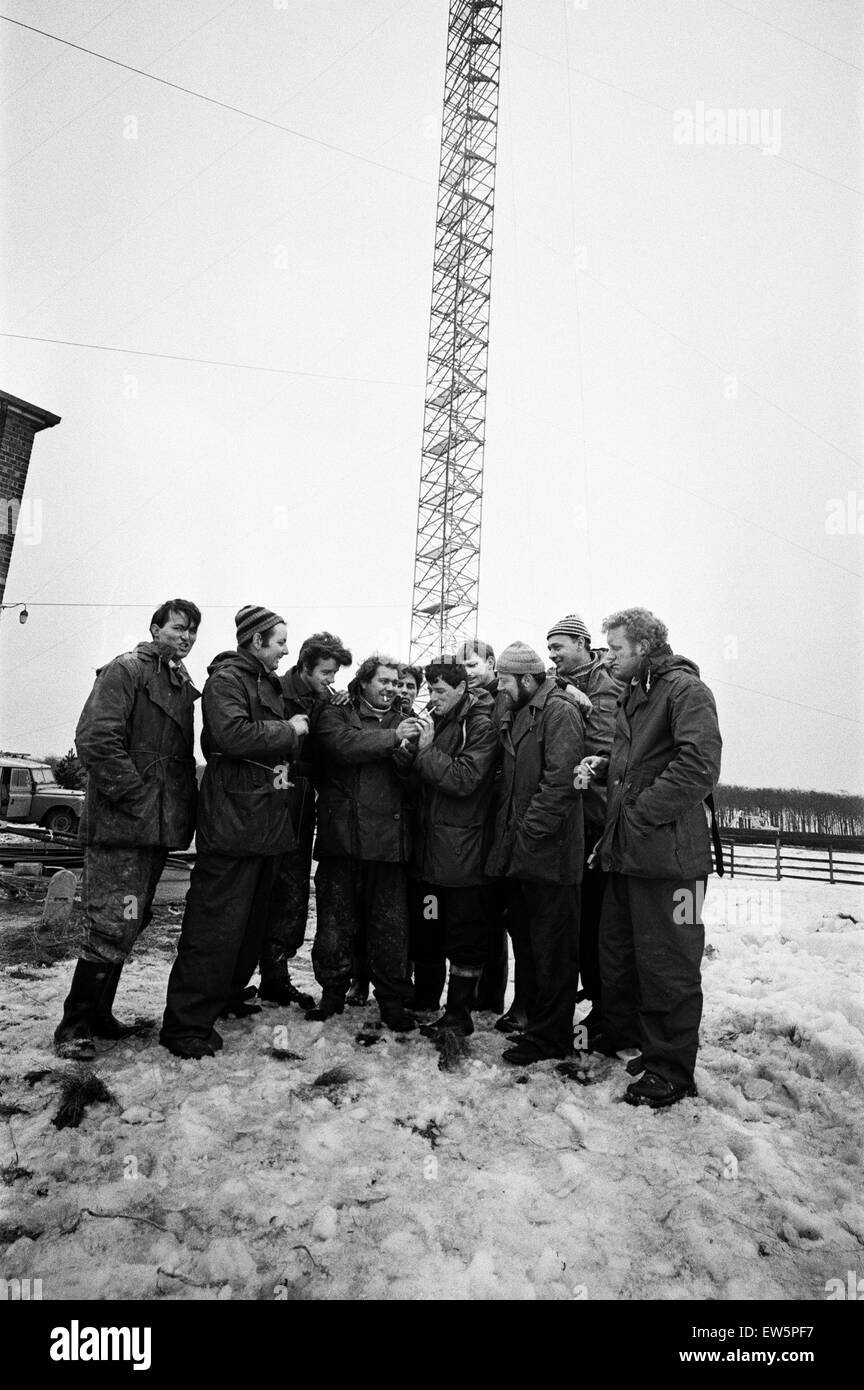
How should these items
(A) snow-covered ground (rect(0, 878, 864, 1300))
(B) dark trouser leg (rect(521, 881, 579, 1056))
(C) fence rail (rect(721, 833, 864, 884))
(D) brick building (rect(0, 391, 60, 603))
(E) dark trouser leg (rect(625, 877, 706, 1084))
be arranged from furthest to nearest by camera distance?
(C) fence rail (rect(721, 833, 864, 884)) < (D) brick building (rect(0, 391, 60, 603)) < (B) dark trouser leg (rect(521, 881, 579, 1056)) < (E) dark trouser leg (rect(625, 877, 706, 1084)) < (A) snow-covered ground (rect(0, 878, 864, 1300))

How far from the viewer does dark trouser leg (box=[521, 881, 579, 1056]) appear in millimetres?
3266

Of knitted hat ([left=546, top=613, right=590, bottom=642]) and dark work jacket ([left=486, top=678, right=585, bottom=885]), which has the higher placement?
knitted hat ([left=546, top=613, right=590, bottom=642])

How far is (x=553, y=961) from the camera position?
3.31 metres

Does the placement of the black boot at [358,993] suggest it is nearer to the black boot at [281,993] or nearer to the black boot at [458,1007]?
the black boot at [281,993]

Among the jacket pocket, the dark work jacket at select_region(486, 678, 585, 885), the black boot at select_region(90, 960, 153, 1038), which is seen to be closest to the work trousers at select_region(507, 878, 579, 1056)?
the dark work jacket at select_region(486, 678, 585, 885)

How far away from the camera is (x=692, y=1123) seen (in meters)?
2.62

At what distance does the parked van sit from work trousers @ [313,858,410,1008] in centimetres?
1445

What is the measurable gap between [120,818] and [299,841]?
1.14 metres

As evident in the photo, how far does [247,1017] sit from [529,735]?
6.88ft

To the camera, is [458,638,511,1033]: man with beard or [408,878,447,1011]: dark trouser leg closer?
[458,638,511,1033]: man with beard

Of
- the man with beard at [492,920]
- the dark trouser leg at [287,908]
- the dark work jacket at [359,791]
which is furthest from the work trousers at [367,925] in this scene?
the man with beard at [492,920]

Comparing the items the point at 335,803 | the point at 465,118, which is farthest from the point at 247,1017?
the point at 465,118

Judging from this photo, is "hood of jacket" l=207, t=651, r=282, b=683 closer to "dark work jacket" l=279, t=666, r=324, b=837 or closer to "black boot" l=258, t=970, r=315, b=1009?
"dark work jacket" l=279, t=666, r=324, b=837
